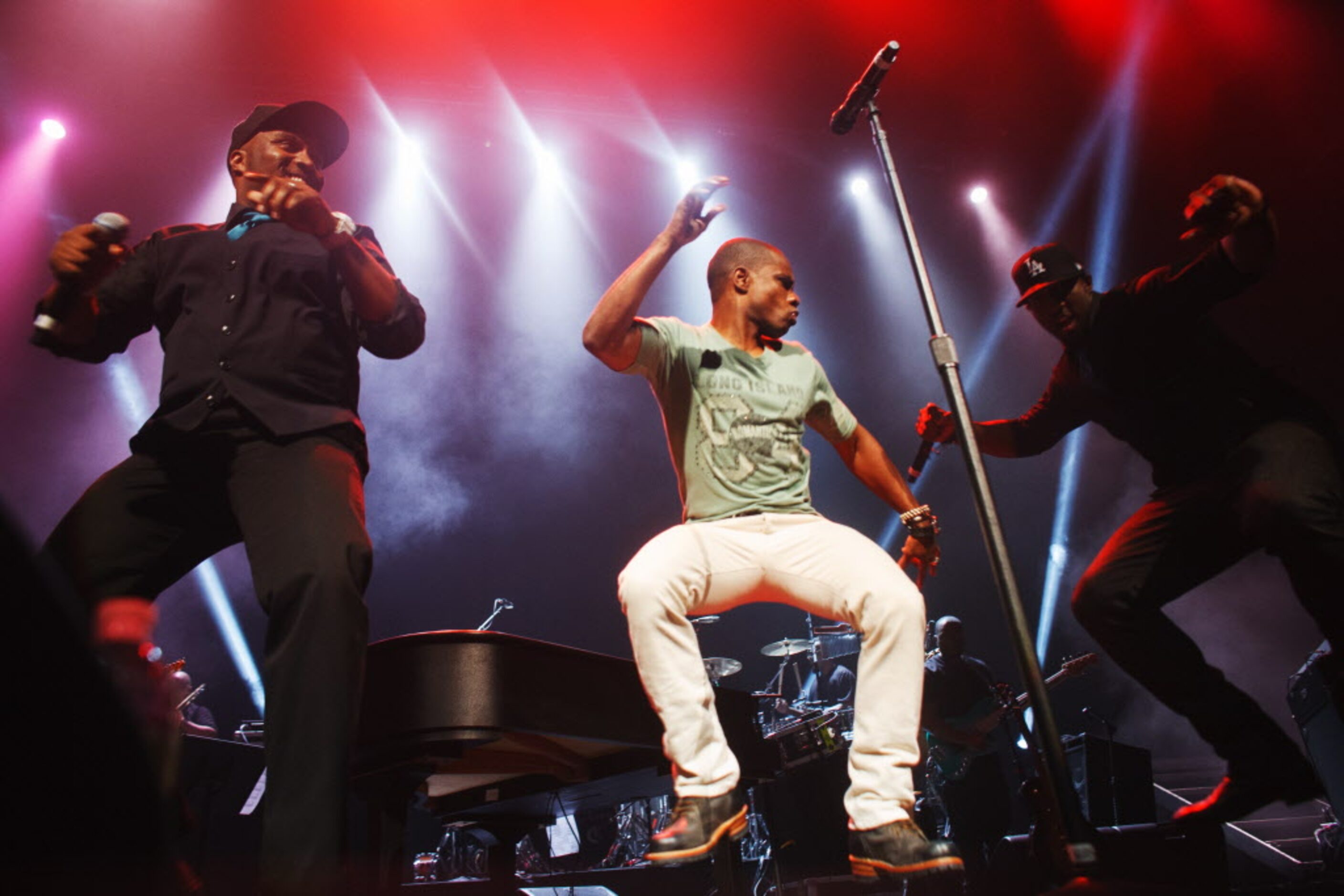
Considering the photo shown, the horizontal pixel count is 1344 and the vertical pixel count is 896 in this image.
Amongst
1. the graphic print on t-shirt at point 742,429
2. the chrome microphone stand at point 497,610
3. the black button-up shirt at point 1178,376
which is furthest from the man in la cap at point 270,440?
the chrome microphone stand at point 497,610

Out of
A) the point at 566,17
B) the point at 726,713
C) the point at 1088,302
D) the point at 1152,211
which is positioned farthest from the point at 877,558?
the point at 1152,211

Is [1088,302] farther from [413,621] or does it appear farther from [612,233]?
[413,621]

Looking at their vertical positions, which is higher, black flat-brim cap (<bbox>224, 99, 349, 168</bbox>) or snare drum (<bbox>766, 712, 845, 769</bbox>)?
black flat-brim cap (<bbox>224, 99, 349, 168</bbox>)

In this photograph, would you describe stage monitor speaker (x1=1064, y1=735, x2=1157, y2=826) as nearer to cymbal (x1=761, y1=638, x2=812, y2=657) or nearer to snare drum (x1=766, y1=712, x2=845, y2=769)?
snare drum (x1=766, y1=712, x2=845, y2=769)

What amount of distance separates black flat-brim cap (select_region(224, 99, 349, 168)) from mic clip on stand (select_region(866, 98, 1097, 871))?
2078mm

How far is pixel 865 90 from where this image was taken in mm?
3100

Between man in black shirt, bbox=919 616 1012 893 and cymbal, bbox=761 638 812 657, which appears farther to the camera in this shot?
cymbal, bbox=761 638 812 657

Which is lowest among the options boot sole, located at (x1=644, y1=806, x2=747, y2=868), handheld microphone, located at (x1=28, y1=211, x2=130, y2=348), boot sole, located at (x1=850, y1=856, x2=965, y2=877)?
boot sole, located at (x1=850, y1=856, x2=965, y2=877)

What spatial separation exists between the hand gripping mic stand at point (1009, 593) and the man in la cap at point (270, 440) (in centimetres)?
175

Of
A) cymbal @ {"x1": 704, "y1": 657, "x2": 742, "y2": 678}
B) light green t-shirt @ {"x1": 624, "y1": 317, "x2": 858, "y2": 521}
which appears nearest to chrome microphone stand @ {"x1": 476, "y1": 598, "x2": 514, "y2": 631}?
cymbal @ {"x1": 704, "y1": 657, "x2": 742, "y2": 678}

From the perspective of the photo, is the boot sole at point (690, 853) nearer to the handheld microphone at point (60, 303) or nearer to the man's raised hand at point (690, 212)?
the man's raised hand at point (690, 212)

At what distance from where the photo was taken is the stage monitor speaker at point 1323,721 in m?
4.06

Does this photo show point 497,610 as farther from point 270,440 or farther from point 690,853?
→ point 690,853

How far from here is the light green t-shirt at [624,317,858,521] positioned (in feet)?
9.53
